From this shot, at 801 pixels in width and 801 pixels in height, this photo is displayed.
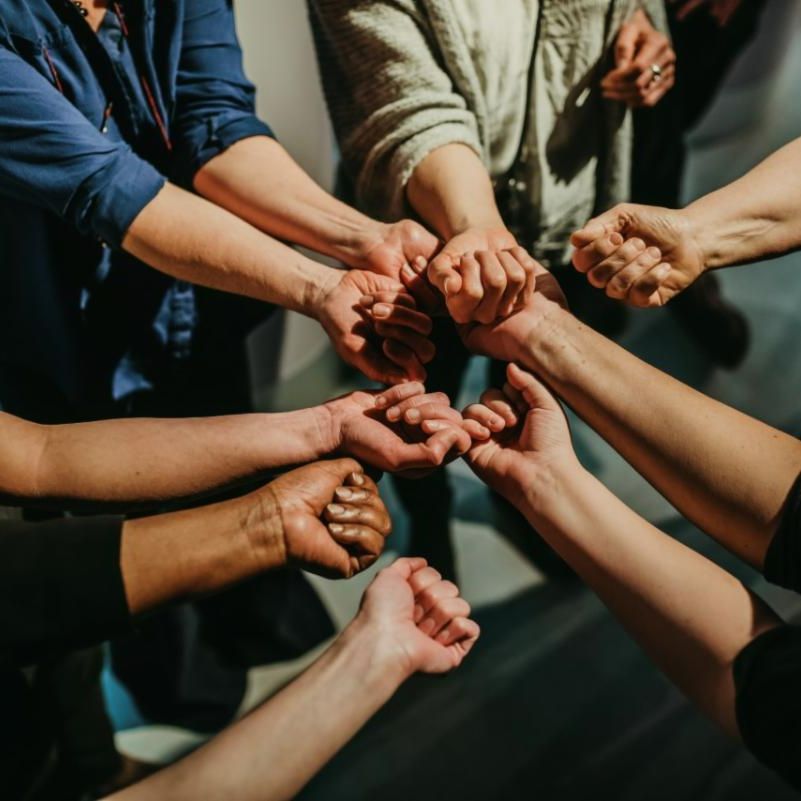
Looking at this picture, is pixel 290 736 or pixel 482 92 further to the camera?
pixel 482 92

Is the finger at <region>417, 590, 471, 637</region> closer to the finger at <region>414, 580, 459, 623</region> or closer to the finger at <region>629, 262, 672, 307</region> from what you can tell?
the finger at <region>414, 580, 459, 623</region>

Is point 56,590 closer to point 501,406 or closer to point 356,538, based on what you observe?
point 356,538

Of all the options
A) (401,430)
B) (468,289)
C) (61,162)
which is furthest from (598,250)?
(61,162)

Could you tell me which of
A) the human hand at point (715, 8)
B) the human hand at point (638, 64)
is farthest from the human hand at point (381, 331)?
the human hand at point (715, 8)

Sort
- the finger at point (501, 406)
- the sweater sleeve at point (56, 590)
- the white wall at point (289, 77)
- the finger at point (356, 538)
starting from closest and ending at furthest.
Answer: the sweater sleeve at point (56, 590) → the finger at point (356, 538) → the finger at point (501, 406) → the white wall at point (289, 77)

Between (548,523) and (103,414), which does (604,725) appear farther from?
(103,414)

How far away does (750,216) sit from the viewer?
0.72m

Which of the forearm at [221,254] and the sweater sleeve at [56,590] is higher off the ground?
the forearm at [221,254]

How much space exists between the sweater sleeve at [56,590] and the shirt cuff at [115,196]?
27 cm

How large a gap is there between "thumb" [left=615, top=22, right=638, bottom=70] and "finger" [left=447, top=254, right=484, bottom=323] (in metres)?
0.29

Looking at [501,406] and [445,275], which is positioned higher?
[445,275]

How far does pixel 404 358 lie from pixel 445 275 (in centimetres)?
9

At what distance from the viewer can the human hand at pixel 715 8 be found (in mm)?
967

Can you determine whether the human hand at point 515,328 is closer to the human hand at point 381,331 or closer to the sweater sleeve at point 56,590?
the human hand at point 381,331
